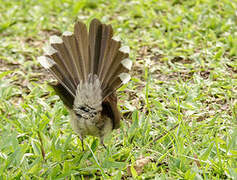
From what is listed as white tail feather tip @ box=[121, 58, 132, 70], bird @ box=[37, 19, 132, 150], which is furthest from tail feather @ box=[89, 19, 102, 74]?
white tail feather tip @ box=[121, 58, 132, 70]

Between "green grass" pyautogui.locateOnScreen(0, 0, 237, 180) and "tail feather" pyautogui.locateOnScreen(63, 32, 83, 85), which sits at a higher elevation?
"tail feather" pyautogui.locateOnScreen(63, 32, 83, 85)

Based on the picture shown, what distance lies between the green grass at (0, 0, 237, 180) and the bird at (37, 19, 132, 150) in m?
0.37

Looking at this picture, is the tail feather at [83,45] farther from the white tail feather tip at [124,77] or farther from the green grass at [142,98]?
the green grass at [142,98]

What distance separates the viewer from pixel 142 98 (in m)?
4.34

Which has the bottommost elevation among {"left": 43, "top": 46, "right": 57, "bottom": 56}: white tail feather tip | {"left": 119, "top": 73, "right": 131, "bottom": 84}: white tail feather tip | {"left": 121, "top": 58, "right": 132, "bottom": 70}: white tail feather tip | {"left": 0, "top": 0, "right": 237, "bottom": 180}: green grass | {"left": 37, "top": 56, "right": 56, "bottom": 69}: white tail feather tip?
{"left": 0, "top": 0, "right": 237, "bottom": 180}: green grass

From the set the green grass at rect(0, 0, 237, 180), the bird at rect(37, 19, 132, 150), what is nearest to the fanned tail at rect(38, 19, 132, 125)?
the bird at rect(37, 19, 132, 150)

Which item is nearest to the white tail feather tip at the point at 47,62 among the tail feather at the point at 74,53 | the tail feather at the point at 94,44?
the tail feather at the point at 74,53

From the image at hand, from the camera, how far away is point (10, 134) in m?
3.71

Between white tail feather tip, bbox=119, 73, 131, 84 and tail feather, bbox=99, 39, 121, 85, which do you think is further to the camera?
tail feather, bbox=99, 39, 121, 85

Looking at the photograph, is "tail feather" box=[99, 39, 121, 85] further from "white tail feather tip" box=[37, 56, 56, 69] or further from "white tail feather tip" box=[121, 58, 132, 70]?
"white tail feather tip" box=[37, 56, 56, 69]

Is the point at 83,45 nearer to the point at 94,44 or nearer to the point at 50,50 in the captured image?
the point at 94,44

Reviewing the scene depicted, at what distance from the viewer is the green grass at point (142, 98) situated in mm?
3305

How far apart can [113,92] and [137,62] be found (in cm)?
177

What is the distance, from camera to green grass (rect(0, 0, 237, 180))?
10.8ft
